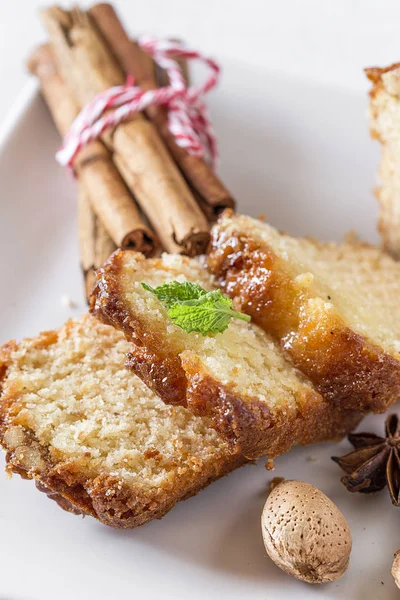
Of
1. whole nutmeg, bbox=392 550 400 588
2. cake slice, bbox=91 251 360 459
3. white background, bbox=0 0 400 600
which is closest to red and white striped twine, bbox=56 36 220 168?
white background, bbox=0 0 400 600

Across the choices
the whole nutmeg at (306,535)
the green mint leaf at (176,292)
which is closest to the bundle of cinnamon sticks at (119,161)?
the green mint leaf at (176,292)

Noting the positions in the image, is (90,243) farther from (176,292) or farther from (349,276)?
(349,276)

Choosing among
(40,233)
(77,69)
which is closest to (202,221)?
(40,233)

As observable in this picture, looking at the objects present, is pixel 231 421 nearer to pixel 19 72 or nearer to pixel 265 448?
pixel 265 448

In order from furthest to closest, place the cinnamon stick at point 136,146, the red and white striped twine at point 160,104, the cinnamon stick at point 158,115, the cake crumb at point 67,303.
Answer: the red and white striped twine at point 160,104 < the cinnamon stick at point 158,115 < the cake crumb at point 67,303 < the cinnamon stick at point 136,146

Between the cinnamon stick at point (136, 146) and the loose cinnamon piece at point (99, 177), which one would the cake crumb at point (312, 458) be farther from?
the loose cinnamon piece at point (99, 177)

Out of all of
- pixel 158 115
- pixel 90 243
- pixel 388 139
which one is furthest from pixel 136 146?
pixel 388 139

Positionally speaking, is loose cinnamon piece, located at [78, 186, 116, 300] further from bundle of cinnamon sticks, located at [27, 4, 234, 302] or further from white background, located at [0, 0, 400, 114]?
white background, located at [0, 0, 400, 114]
